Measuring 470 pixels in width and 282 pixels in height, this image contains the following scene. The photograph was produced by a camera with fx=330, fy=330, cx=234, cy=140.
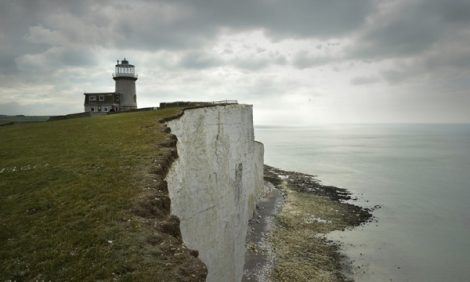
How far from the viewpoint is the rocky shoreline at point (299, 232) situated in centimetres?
2738

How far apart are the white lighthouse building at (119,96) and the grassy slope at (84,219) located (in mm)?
33379

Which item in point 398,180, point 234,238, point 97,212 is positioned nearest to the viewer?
point 97,212

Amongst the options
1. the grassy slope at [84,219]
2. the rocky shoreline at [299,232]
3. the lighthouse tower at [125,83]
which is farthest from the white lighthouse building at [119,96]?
the grassy slope at [84,219]

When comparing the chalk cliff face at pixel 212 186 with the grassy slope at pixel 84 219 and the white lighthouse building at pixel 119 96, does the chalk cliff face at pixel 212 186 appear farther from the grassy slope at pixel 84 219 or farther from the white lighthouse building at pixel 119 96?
the white lighthouse building at pixel 119 96

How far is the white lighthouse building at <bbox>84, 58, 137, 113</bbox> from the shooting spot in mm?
50875

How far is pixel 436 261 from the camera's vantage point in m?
31.0

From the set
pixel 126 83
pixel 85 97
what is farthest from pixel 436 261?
pixel 85 97

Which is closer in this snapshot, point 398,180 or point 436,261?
point 436,261

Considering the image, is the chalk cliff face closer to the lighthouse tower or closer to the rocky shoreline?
the rocky shoreline

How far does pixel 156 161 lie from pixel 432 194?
55.1 meters

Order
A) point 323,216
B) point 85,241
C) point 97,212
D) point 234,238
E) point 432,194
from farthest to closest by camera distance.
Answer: point 432,194 → point 323,216 → point 234,238 → point 97,212 → point 85,241

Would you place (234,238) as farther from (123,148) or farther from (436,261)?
(436,261)

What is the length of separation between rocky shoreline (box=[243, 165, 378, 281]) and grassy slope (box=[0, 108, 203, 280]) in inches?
634

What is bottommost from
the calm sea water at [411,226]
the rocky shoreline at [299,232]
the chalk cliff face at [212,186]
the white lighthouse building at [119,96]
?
the calm sea water at [411,226]
